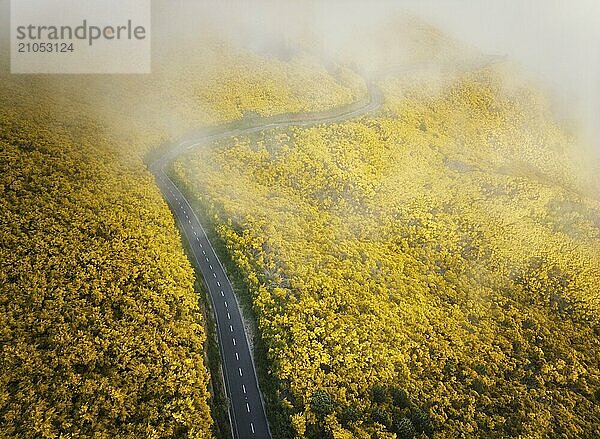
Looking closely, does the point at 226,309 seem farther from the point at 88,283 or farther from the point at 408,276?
the point at 408,276

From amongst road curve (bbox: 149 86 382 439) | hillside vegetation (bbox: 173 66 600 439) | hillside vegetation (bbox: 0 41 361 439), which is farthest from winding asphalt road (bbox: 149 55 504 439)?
hillside vegetation (bbox: 0 41 361 439)

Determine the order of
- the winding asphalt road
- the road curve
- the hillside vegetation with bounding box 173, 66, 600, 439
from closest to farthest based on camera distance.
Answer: the road curve
the winding asphalt road
the hillside vegetation with bounding box 173, 66, 600, 439

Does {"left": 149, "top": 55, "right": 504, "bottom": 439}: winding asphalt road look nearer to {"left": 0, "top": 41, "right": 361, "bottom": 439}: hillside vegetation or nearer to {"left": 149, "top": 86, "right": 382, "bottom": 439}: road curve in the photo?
{"left": 149, "top": 86, "right": 382, "bottom": 439}: road curve

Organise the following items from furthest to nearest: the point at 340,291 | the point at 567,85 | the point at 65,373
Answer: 1. the point at 567,85
2. the point at 340,291
3. the point at 65,373

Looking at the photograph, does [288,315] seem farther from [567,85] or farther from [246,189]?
[567,85]

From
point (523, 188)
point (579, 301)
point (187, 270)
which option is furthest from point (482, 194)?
point (187, 270)
